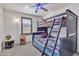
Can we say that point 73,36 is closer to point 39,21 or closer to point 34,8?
point 39,21

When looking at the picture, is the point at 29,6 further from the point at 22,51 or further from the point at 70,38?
the point at 70,38

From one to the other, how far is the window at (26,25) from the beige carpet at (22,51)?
0.81ft

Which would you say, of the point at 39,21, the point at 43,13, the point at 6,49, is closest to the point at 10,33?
the point at 6,49

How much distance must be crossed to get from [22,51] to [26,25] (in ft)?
1.64

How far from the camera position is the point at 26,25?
212 centimetres

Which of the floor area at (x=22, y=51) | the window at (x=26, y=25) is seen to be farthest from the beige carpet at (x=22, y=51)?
the window at (x=26, y=25)

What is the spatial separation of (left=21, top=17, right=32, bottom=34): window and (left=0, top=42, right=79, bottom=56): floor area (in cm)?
25

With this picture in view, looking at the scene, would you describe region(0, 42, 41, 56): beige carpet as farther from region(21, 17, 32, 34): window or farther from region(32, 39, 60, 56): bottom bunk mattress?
Result: region(21, 17, 32, 34): window

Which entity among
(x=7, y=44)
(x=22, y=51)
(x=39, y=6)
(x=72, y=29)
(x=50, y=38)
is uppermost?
(x=39, y=6)

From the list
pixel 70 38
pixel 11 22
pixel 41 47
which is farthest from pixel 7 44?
pixel 70 38

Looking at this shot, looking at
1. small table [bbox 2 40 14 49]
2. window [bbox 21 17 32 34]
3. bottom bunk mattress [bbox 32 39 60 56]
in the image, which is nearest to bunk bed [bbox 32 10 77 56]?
bottom bunk mattress [bbox 32 39 60 56]

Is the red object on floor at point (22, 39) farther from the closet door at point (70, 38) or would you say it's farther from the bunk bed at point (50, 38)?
the closet door at point (70, 38)

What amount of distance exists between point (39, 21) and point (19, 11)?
0.41 metres

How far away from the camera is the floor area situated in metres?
1.97
